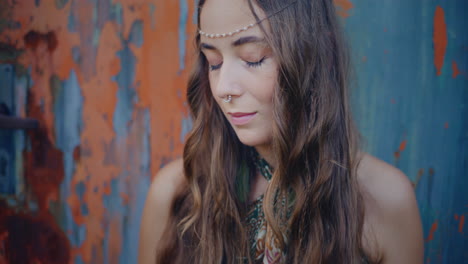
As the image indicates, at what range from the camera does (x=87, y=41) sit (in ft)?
4.48

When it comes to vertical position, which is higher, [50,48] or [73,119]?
[50,48]

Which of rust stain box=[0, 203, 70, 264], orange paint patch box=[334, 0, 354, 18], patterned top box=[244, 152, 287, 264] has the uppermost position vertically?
orange paint patch box=[334, 0, 354, 18]

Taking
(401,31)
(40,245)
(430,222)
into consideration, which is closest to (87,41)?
(40,245)

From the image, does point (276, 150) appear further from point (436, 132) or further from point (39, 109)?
point (39, 109)

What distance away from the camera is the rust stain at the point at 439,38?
129 centimetres

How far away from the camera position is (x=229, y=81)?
88cm

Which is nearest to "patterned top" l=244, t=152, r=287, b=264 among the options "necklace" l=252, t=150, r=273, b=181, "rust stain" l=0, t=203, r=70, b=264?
"necklace" l=252, t=150, r=273, b=181

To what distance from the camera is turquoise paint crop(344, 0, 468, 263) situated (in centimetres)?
131

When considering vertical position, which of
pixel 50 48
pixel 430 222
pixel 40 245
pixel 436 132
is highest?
pixel 50 48

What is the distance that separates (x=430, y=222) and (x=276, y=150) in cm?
87

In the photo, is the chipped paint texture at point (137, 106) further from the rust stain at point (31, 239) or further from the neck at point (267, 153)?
the neck at point (267, 153)

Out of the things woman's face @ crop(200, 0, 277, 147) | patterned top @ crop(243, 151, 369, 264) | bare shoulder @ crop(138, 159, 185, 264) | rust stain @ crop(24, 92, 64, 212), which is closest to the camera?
woman's face @ crop(200, 0, 277, 147)

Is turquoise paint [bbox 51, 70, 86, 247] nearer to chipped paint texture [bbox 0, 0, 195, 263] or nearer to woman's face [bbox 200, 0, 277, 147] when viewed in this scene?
chipped paint texture [bbox 0, 0, 195, 263]

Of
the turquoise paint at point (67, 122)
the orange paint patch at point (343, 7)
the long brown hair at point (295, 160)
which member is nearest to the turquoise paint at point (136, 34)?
the turquoise paint at point (67, 122)
